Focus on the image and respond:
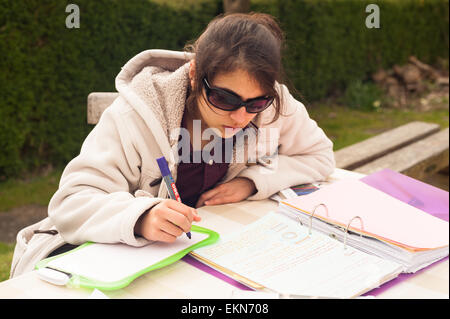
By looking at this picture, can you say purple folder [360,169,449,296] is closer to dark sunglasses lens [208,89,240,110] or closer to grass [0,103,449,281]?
dark sunglasses lens [208,89,240,110]

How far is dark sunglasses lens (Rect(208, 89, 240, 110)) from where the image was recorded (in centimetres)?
157

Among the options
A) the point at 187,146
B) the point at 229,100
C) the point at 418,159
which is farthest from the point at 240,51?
the point at 418,159

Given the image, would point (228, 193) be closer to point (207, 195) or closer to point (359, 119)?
point (207, 195)

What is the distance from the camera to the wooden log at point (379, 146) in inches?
136

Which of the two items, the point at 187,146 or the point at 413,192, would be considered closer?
the point at 413,192

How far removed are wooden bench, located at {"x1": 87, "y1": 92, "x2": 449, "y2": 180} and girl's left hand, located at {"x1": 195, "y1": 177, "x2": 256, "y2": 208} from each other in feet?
4.92

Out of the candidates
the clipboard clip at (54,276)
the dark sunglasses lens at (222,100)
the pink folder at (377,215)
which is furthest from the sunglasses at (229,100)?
the clipboard clip at (54,276)

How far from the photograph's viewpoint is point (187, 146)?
195cm

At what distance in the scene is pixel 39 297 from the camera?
122cm

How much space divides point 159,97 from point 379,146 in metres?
2.39

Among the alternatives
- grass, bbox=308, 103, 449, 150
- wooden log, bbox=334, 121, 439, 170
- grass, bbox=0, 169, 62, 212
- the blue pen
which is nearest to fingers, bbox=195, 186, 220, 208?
the blue pen

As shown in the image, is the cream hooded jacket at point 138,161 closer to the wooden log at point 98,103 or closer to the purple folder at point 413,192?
the purple folder at point 413,192

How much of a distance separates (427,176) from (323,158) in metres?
Answer: 1.89
